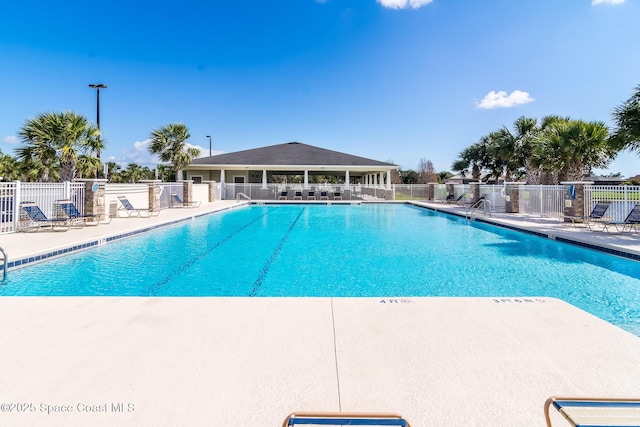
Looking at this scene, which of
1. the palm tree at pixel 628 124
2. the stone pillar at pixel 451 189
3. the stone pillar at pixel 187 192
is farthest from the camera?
the stone pillar at pixel 451 189

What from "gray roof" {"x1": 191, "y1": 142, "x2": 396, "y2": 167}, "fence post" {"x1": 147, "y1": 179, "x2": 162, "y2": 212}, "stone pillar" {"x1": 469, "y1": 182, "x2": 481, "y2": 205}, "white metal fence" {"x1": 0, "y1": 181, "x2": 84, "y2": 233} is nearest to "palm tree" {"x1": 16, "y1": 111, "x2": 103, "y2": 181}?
"white metal fence" {"x1": 0, "y1": 181, "x2": 84, "y2": 233}

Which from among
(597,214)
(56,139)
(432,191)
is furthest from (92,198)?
(432,191)

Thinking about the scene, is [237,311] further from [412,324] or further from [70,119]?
[70,119]

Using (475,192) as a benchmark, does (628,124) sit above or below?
above

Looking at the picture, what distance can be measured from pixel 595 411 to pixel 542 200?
48.4 ft

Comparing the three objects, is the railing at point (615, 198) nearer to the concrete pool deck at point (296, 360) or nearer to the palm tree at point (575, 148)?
the palm tree at point (575, 148)

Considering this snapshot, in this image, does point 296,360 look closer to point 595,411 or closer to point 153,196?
point 595,411

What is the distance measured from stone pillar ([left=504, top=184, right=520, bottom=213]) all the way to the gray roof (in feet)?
38.5

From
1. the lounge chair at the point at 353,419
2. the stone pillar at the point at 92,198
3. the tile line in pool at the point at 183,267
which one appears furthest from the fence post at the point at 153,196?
the lounge chair at the point at 353,419

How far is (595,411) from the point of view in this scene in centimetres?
185

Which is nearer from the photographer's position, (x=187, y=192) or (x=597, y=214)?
(x=597, y=214)

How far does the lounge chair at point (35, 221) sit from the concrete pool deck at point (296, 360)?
6.92 m

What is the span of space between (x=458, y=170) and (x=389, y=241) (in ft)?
108

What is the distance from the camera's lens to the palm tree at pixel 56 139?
13.1 metres
